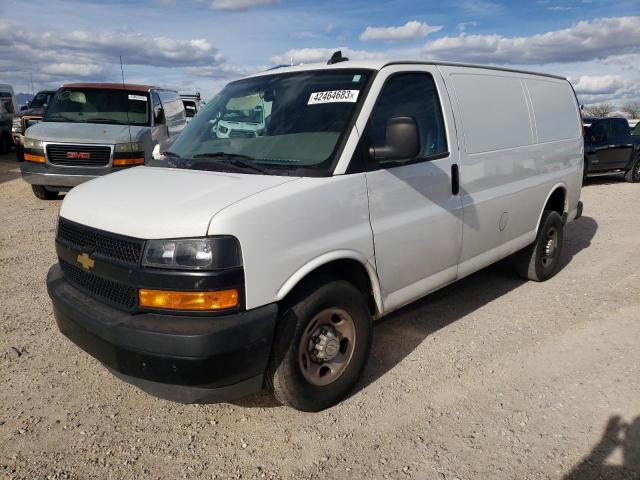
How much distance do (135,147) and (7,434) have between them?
21.3 ft

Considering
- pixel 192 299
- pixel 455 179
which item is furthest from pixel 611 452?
pixel 192 299

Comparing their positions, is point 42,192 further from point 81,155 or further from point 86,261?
point 86,261

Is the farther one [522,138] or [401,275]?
[522,138]

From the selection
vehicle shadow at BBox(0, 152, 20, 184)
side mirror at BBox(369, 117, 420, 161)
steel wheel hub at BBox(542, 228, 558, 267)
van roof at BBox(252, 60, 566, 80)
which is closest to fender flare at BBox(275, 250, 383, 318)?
side mirror at BBox(369, 117, 420, 161)

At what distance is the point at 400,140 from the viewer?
314 cm

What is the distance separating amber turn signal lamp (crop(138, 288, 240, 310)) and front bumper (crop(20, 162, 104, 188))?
6.66 metres

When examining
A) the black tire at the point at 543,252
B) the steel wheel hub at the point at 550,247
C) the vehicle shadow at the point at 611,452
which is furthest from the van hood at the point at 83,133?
the vehicle shadow at the point at 611,452

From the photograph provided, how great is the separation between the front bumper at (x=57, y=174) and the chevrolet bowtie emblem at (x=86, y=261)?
19.9 feet

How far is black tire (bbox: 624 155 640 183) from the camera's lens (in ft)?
46.0

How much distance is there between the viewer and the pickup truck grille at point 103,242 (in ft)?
8.95

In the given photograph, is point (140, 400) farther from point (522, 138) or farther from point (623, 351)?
point (522, 138)

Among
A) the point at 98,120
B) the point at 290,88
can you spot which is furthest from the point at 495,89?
the point at 98,120

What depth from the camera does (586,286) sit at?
5.54 metres

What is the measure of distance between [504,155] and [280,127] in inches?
81.8
